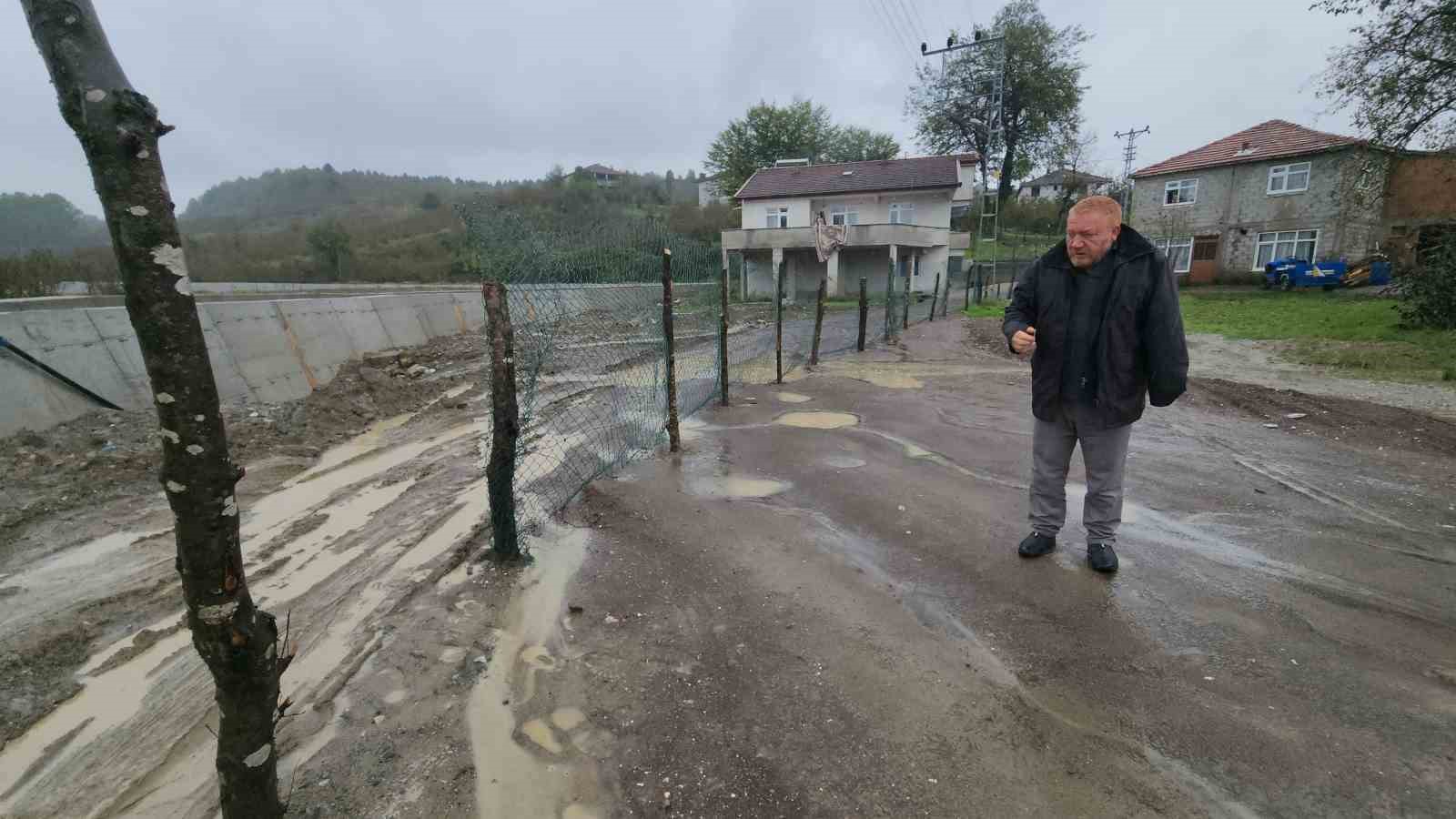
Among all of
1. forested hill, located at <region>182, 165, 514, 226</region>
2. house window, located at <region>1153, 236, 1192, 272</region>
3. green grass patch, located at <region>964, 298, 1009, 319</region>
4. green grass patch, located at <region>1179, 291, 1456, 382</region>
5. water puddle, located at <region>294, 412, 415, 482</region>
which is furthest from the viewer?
forested hill, located at <region>182, 165, 514, 226</region>

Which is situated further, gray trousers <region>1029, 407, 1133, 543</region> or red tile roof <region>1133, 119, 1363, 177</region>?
red tile roof <region>1133, 119, 1363, 177</region>

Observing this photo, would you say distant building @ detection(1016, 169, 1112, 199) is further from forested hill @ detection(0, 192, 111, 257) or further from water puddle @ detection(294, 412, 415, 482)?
forested hill @ detection(0, 192, 111, 257)

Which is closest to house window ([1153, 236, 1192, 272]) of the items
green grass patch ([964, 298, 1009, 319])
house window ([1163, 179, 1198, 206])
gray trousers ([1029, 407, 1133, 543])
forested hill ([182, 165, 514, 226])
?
house window ([1163, 179, 1198, 206])

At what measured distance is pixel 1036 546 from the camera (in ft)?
12.5

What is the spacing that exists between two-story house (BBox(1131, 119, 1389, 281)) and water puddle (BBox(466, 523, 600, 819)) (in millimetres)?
30830

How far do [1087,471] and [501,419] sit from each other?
3.16 m

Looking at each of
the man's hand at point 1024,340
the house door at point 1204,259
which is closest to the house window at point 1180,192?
the house door at point 1204,259

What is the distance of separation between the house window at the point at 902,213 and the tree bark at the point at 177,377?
1292 inches

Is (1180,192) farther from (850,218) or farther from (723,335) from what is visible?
(723,335)

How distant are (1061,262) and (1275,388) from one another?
24.5 feet

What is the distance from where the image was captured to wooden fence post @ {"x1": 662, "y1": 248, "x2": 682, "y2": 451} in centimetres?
554

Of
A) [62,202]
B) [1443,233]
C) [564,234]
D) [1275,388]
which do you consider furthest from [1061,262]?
[62,202]

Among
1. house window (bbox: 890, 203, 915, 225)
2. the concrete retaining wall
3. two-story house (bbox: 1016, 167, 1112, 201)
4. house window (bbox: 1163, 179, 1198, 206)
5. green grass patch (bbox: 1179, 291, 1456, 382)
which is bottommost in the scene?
green grass patch (bbox: 1179, 291, 1456, 382)

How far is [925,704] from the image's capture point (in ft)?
8.42
